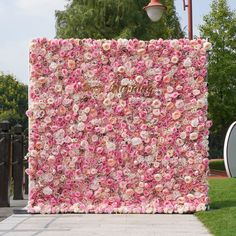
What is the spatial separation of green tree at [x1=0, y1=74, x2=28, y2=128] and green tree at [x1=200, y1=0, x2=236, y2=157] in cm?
2591

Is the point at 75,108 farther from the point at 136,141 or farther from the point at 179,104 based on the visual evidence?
the point at 179,104

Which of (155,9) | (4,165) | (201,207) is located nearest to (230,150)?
(155,9)

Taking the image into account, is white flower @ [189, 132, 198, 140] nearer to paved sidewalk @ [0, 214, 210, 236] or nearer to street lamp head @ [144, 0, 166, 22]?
paved sidewalk @ [0, 214, 210, 236]

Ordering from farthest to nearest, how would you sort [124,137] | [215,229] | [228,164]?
[228,164] < [124,137] < [215,229]

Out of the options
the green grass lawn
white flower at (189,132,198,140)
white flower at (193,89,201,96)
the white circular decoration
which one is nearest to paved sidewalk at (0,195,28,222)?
the green grass lawn

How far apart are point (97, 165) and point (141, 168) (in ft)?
2.67

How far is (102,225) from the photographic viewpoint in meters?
9.34

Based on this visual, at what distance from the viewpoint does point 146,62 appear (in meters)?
11.1

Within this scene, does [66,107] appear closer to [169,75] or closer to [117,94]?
[117,94]

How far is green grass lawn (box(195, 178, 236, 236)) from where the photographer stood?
8.64m

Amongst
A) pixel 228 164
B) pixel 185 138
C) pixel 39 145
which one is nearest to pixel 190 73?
pixel 185 138

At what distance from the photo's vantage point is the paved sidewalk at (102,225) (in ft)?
27.8

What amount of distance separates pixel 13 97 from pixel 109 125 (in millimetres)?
49914

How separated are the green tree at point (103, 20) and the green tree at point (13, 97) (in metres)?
26.6
